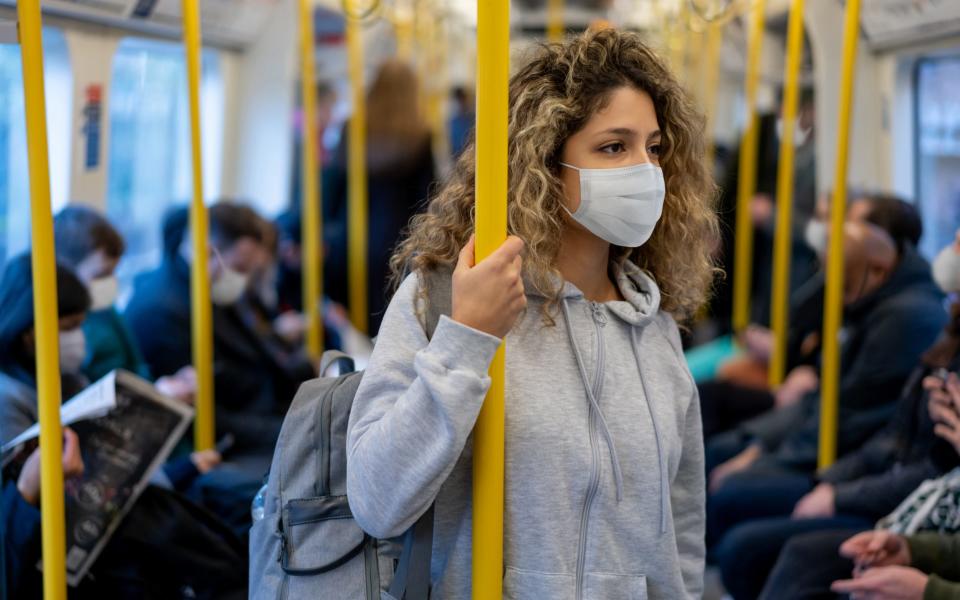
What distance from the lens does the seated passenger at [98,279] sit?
313 cm

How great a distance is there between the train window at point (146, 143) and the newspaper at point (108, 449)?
1.39 m

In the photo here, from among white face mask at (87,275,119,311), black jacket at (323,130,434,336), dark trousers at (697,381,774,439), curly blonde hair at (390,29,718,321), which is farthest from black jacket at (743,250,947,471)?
black jacket at (323,130,434,336)

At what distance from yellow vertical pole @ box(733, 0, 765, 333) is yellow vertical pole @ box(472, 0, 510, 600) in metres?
4.06

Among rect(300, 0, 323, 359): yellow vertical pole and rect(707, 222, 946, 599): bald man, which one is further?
rect(300, 0, 323, 359): yellow vertical pole

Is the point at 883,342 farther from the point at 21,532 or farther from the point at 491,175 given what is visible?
the point at 21,532

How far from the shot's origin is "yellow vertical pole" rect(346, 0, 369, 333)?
19.4ft

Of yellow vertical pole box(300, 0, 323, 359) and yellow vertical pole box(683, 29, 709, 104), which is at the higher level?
yellow vertical pole box(683, 29, 709, 104)

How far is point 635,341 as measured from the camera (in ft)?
6.04

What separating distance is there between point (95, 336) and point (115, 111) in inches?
57.8

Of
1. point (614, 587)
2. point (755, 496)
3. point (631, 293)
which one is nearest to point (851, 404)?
point (755, 496)

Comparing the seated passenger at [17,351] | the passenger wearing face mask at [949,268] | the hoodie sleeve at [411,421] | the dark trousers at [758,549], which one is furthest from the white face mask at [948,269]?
the seated passenger at [17,351]

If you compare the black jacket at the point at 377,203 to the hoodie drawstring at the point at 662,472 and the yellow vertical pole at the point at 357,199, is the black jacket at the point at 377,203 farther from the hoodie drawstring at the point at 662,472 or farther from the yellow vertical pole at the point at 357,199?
the hoodie drawstring at the point at 662,472

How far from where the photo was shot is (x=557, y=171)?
1.80 m

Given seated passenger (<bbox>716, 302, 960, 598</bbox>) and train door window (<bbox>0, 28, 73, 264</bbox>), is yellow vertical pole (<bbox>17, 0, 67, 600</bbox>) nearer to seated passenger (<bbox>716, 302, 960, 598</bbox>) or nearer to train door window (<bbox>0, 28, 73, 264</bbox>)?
train door window (<bbox>0, 28, 73, 264</bbox>)
